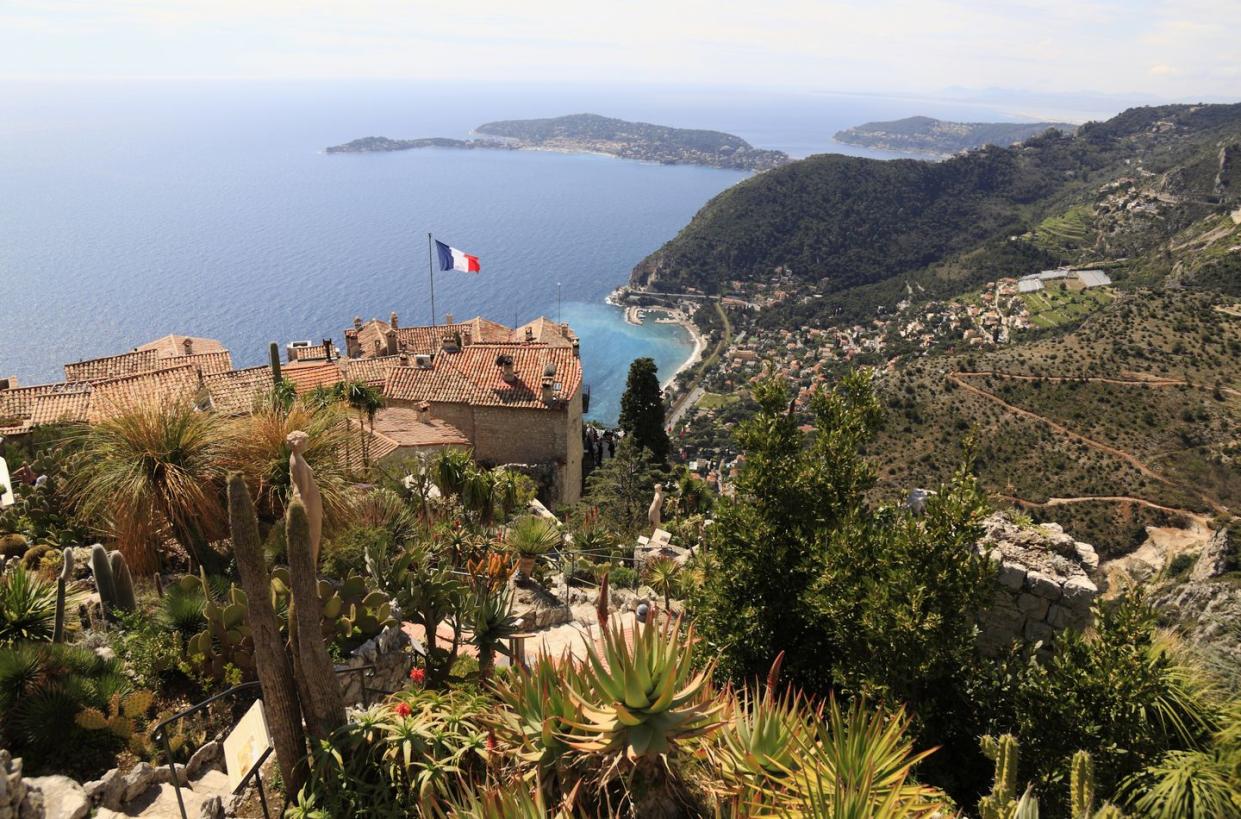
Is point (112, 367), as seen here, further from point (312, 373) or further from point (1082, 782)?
point (1082, 782)

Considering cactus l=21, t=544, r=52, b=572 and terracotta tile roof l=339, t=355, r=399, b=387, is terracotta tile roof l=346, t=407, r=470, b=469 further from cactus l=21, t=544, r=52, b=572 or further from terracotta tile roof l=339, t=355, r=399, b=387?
cactus l=21, t=544, r=52, b=572

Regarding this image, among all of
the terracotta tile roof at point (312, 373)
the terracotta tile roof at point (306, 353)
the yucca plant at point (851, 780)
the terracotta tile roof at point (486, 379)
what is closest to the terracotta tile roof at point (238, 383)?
the terracotta tile roof at point (312, 373)

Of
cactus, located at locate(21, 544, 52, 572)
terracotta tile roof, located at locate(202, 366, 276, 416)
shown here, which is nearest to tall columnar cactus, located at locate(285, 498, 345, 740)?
cactus, located at locate(21, 544, 52, 572)

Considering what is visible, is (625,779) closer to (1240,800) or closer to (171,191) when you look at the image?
(1240,800)

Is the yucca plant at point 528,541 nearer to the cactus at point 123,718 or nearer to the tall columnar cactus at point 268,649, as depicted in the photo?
the cactus at point 123,718

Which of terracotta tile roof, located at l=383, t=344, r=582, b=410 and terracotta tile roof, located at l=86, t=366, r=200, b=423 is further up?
terracotta tile roof, located at l=86, t=366, r=200, b=423

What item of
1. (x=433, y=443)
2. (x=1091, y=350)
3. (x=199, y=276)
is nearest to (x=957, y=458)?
(x=1091, y=350)
